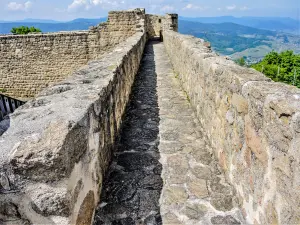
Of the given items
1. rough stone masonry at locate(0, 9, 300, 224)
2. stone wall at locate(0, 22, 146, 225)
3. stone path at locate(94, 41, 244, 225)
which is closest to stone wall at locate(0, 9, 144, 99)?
rough stone masonry at locate(0, 9, 300, 224)

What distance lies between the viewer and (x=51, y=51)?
47.5 feet

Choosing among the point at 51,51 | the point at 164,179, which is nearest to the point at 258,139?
the point at 164,179

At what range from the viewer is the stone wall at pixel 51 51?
13.0 meters

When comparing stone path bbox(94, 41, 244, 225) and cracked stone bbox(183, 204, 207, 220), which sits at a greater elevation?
stone path bbox(94, 41, 244, 225)

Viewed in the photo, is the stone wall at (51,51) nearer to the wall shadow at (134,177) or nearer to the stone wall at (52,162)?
the wall shadow at (134,177)

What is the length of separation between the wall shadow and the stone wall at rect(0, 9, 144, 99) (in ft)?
30.6

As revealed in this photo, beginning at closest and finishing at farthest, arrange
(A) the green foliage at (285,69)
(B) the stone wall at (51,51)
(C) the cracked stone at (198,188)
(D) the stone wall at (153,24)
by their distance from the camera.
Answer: (C) the cracked stone at (198,188) < (B) the stone wall at (51,51) < (D) the stone wall at (153,24) < (A) the green foliage at (285,69)

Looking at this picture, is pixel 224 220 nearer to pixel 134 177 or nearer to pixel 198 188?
pixel 198 188

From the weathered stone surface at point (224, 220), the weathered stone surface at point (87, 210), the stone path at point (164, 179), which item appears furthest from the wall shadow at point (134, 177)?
the weathered stone surface at point (224, 220)

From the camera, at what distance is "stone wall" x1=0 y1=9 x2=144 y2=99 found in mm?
13031

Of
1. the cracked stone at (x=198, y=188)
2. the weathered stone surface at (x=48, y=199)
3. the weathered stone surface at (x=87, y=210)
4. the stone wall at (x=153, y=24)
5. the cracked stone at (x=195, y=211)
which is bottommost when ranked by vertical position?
the cracked stone at (x=195, y=211)

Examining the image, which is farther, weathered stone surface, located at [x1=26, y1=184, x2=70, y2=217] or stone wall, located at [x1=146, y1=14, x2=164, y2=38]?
stone wall, located at [x1=146, y1=14, x2=164, y2=38]

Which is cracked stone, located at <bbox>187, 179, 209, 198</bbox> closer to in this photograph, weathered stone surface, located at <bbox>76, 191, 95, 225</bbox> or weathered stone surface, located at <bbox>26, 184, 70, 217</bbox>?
weathered stone surface, located at <bbox>76, 191, 95, 225</bbox>

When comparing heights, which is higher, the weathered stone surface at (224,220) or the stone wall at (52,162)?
the stone wall at (52,162)
